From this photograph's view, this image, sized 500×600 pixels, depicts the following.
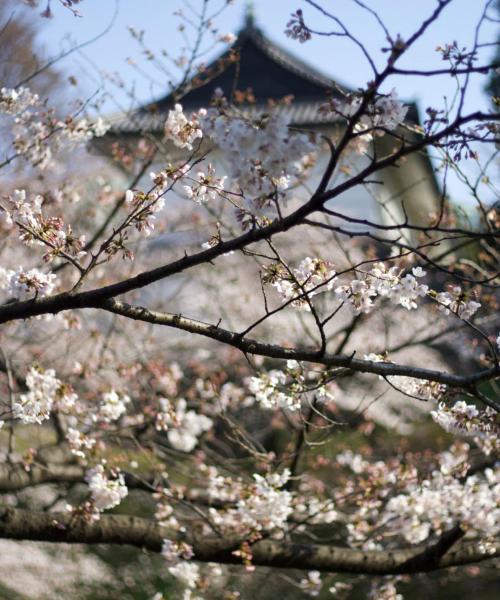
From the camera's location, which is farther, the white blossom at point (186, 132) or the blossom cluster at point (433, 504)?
the blossom cluster at point (433, 504)

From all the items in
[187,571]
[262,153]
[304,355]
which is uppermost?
[262,153]

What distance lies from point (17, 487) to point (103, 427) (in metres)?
0.90

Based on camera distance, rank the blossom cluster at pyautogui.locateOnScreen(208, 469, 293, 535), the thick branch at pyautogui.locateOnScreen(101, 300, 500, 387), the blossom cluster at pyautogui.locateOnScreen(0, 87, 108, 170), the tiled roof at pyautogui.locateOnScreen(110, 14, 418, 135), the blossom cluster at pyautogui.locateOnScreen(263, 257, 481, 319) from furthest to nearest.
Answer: the tiled roof at pyautogui.locateOnScreen(110, 14, 418, 135) < the blossom cluster at pyautogui.locateOnScreen(0, 87, 108, 170) < the blossom cluster at pyautogui.locateOnScreen(208, 469, 293, 535) < the blossom cluster at pyautogui.locateOnScreen(263, 257, 481, 319) < the thick branch at pyautogui.locateOnScreen(101, 300, 500, 387)

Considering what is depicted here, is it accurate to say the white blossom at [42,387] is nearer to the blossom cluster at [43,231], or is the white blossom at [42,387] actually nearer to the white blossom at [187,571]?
the blossom cluster at [43,231]

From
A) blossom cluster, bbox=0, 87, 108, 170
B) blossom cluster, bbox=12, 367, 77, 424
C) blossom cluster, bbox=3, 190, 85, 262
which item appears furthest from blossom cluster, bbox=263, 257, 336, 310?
blossom cluster, bbox=0, 87, 108, 170

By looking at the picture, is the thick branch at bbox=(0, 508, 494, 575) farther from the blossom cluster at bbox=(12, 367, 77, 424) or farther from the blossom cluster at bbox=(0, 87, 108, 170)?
the blossom cluster at bbox=(0, 87, 108, 170)

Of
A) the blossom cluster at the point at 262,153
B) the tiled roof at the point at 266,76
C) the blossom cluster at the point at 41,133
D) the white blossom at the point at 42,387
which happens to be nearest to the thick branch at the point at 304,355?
the blossom cluster at the point at 262,153

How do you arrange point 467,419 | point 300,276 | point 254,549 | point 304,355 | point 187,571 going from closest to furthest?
point 304,355
point 300,276
point 467,419
point 254,549
point 187,571

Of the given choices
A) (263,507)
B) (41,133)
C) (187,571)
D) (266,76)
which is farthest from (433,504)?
(266,76)

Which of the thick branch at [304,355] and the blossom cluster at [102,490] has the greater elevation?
the thick branch at [304,355]

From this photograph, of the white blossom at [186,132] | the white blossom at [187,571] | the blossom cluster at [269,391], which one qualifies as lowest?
the white blossom at [187,571]

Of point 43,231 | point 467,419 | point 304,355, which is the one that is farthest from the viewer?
point 467,419

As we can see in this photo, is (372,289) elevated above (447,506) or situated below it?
below

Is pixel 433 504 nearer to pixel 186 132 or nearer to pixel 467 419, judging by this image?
pixel 467 419
